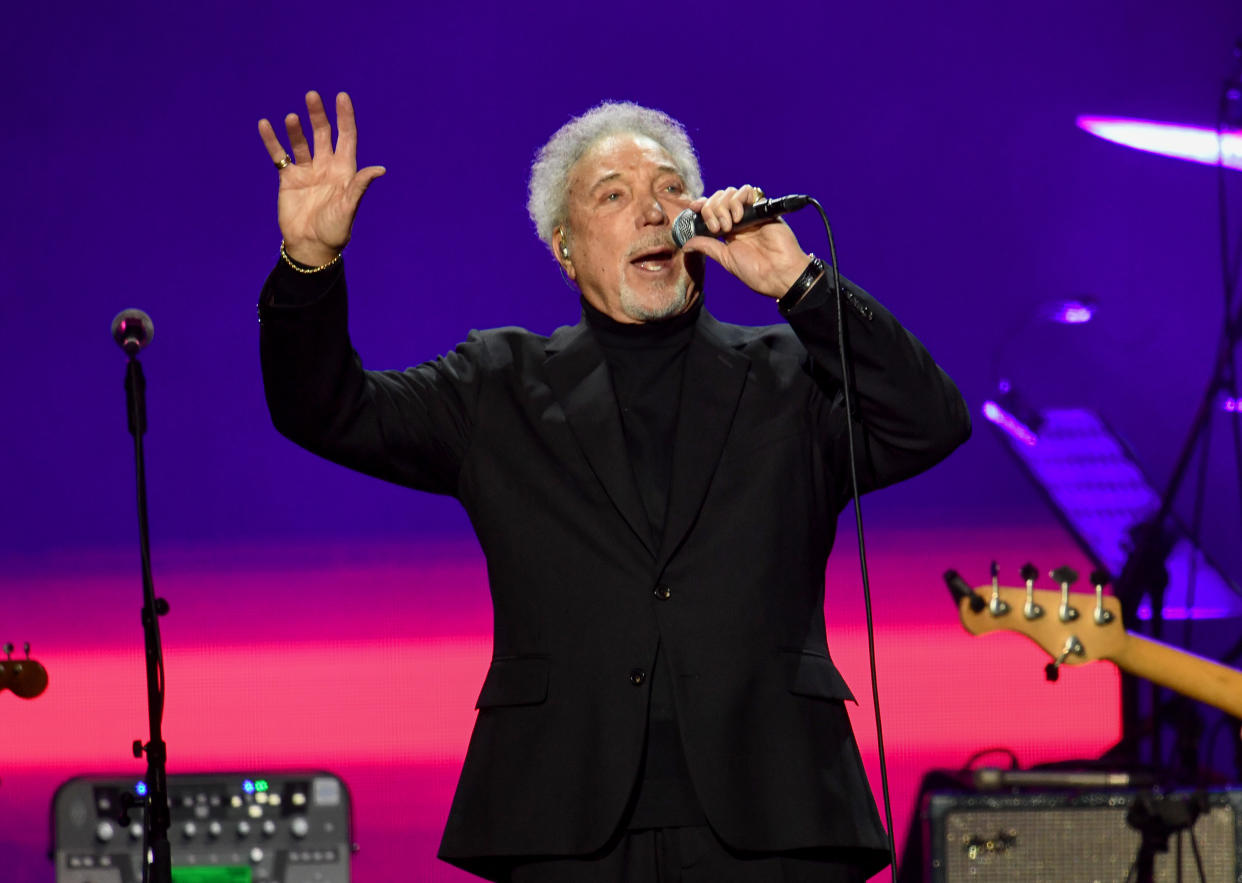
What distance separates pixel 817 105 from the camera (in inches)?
134

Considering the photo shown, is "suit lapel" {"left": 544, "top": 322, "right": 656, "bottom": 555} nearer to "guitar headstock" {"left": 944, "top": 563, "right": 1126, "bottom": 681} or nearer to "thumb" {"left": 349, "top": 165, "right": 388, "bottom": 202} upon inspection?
"thumb" {"left": 349, "top": 165, "right": 388, "bottom": 202}

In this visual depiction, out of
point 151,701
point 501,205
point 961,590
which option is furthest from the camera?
point 501,205

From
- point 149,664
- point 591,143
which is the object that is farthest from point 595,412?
Answer: point 149,664

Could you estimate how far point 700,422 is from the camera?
73.0 inches

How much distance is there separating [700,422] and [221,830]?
58.2 inches

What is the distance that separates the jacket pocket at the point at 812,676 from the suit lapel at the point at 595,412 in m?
0.21

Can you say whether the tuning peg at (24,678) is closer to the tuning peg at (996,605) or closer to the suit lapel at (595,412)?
the suit lapel at (595,412)

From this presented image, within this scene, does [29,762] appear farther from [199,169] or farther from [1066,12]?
[1066,12]

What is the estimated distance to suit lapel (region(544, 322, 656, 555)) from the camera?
70.1 inches

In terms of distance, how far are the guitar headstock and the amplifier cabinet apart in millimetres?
319

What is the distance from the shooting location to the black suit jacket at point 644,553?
5.54ft

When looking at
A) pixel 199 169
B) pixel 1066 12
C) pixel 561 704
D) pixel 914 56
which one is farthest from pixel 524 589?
pixel 1066 12

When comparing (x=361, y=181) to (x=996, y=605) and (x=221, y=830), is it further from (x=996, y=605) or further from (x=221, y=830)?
(x=996, y=605)

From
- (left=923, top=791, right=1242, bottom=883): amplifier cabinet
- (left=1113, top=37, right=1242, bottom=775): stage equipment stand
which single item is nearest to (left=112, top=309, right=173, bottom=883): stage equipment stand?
(left=923, top=791, right=1242, bottom=883): amplifier cabinet
